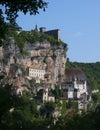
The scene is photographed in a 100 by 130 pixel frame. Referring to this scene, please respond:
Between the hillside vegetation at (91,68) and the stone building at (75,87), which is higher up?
the hillside vegetation at (91,68)

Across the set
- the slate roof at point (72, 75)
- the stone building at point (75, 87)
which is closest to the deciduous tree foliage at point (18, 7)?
the stone building at point (75, 87)

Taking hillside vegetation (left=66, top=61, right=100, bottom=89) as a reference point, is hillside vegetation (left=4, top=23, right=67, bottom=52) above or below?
above

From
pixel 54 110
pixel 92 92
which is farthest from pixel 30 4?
pixel 92 92

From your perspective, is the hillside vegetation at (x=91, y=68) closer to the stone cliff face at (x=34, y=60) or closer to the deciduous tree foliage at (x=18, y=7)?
the stone cliff face at (x=34, y=60)

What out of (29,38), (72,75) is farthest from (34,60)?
(72,75)

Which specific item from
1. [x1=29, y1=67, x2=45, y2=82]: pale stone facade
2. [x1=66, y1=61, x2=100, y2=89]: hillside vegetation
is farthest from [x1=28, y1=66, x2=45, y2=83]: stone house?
[x1=66, y1=61, x2=100, y2=89]: hillside vegetation

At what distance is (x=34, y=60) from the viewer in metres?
95.1

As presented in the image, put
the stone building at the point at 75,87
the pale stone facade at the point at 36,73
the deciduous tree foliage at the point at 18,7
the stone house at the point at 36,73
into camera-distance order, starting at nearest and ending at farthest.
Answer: the deciduous tree foliage at the point at 18,7 < the stone house at the point at 36,73 < the pale stone facade at the point at 36,73 < the stone building at the point at 75,87

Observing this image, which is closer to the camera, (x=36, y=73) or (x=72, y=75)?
(x=36, y=73)

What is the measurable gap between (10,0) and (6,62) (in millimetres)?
74531

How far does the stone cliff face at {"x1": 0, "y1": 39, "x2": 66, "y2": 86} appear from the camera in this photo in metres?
86.1

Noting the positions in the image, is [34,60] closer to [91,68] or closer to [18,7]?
[91,68]

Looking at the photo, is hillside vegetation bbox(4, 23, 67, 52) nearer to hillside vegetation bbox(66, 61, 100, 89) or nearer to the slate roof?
the slate roof

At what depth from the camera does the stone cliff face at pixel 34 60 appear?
8612 centimetres
